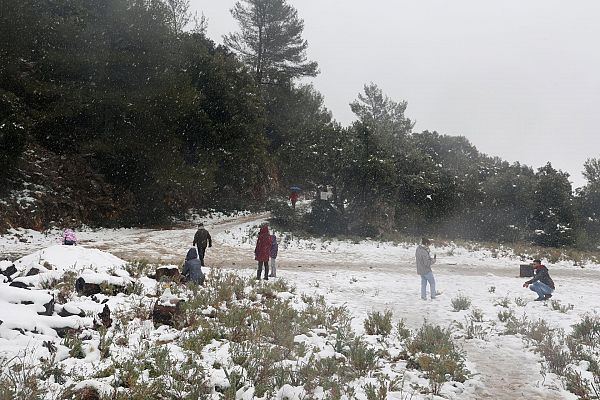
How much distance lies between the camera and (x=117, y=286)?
917cm

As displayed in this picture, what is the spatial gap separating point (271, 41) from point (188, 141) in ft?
57.8

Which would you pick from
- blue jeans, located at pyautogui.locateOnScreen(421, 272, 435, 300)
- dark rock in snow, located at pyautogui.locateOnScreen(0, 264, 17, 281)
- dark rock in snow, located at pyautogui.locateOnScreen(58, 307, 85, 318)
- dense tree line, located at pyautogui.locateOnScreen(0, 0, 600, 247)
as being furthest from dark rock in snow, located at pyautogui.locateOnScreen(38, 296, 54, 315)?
dense tree line, located at pyautogui.locateOnScreen(0, 0, 600, 247)

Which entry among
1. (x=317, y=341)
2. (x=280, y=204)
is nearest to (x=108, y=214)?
(x=280, y=204)

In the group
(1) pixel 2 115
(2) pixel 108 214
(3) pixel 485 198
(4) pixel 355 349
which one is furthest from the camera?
(3) pixel 485 198

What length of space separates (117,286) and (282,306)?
3.64 meters

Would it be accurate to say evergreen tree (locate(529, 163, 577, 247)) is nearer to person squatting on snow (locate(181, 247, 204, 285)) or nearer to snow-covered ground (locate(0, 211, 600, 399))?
snow-covered ground (locate(0, 211, 600, 399))

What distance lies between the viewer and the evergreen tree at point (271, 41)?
42656mm

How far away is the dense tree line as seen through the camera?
22.8 m

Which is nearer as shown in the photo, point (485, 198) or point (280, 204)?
point (280, 204)

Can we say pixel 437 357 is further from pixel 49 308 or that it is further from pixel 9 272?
pixel 9 272

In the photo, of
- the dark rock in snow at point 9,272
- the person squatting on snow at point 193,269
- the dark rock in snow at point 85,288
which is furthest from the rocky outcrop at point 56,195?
the dark rock in snow at point 85,288

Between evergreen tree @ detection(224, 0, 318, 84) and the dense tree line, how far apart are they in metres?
9.24

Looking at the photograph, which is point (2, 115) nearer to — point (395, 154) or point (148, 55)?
point (148, 55)

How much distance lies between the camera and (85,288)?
27.8 feet
